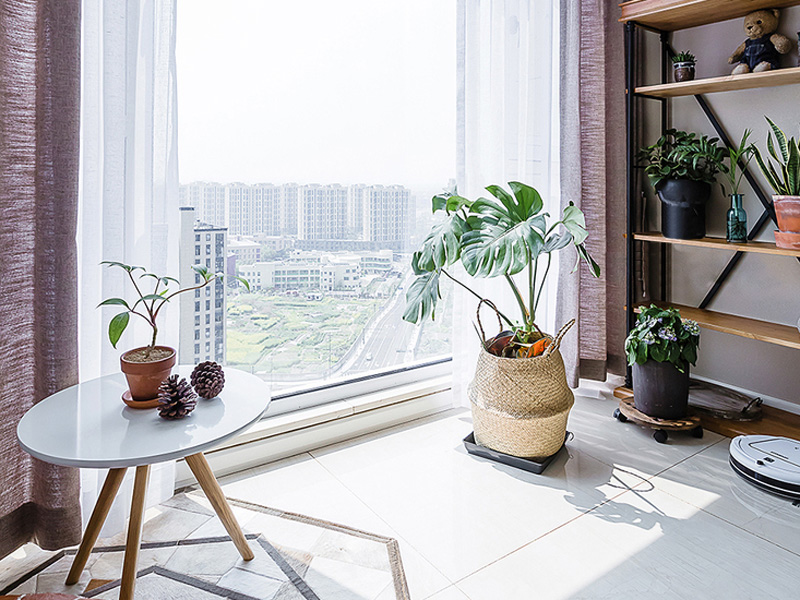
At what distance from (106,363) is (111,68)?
0.78 m

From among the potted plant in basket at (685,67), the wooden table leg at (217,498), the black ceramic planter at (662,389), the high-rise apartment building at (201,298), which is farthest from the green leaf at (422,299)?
the potted plant in basket at (685,67)

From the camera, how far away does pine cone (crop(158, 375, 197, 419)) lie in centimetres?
124

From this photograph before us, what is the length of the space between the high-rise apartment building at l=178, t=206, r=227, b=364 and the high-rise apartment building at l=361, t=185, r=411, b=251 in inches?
23.0

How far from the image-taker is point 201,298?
1.91 m

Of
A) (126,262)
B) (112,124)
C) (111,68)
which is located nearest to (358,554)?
(126,262)

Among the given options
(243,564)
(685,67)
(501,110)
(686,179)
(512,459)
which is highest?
(685,67)

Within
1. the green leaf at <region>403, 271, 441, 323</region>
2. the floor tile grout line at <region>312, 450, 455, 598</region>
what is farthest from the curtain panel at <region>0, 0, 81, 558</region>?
the green leaf at <region>403, 271, 441, 323</region>

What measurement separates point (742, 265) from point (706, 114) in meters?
0.67

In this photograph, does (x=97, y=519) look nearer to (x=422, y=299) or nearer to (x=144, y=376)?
(x=144, y=376)

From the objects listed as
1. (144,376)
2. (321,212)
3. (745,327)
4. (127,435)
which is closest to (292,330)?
(321,212)

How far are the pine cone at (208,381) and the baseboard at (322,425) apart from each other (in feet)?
1.98

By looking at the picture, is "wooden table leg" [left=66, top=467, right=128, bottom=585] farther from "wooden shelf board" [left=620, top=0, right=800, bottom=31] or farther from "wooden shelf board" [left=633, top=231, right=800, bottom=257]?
"wooden shelf board" [left=620, top=0, right=800, bottom=31]

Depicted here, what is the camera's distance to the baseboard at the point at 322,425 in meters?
1.92

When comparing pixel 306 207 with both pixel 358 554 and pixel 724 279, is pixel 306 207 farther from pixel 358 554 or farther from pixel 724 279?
pixel 724 279
